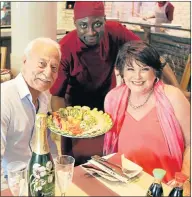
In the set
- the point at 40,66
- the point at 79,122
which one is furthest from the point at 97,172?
the point at 40,66

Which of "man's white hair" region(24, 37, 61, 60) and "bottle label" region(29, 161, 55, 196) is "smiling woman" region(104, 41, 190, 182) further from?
"bottle label" region(29, 161, 55, 196)

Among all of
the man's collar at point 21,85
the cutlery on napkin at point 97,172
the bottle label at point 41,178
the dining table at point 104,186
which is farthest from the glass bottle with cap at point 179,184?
the man's collar at point 21,85

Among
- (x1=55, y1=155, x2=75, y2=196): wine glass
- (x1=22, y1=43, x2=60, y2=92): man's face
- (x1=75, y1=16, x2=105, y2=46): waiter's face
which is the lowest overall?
(x1=55, y1=155, x2=75, y2=196): wine glass

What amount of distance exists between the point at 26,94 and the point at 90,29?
11.3 inches

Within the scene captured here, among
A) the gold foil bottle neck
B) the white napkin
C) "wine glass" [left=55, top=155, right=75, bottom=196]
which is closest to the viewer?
the gold foil bottle neck

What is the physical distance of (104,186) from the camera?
3.01 feet

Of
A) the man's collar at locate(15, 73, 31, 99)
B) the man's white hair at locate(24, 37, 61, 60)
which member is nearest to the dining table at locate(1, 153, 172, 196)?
the man's collar at locate(15, 73, 31, 99)

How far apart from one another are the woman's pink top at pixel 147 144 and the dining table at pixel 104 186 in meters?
0.12

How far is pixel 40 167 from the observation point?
2.55 ft

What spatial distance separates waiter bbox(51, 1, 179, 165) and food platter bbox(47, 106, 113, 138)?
0.02 meters

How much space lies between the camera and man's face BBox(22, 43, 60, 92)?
2.62 ft

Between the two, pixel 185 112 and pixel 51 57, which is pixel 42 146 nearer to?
pixel 51 57

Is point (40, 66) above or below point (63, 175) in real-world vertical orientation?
above

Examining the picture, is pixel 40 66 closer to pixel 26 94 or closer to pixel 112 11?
pixel 26 94
